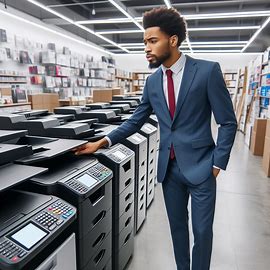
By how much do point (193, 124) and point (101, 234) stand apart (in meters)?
0.75

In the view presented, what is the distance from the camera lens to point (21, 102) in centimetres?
574

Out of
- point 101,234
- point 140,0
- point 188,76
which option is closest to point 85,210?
point 101,234

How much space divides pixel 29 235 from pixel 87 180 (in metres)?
0.44

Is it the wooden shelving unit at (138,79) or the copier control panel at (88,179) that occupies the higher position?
the wooden shelving unit at (138,79)

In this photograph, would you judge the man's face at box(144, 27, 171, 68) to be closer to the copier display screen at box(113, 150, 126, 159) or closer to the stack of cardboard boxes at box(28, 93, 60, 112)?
the copier display screen at box(113, 150, 126, 159)

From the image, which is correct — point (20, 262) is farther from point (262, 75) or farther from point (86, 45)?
point (86, 45)

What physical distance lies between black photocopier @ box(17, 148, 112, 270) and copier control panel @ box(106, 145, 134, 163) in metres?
0.13

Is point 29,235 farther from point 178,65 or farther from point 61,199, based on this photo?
point 178,65

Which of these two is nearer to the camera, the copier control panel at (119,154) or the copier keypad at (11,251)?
the copier keypad at (11,251)

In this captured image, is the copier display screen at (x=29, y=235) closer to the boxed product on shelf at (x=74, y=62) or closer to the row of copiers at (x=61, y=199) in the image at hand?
the row of copiers at (x=61, y=199)

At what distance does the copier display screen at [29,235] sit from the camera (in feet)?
2.53

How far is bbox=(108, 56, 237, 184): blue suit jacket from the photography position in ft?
3.92

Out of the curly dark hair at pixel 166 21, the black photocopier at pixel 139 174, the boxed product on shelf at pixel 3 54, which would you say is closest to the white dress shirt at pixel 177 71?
the curly dark hair at pixel 166 21

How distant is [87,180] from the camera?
4.00 ft
